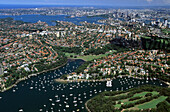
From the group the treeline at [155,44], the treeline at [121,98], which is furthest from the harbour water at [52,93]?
the treeline at [155,44]

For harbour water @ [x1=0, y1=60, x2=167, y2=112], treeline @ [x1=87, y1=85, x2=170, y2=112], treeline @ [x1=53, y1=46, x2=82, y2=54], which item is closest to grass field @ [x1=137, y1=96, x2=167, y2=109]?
treeline @ [x1=87, y1=85, x2=170, y2=112]

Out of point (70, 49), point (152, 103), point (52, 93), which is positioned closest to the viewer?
point (152, 103)

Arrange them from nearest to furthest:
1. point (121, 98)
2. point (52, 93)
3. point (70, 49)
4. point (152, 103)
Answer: point (152, 103)
point (121, 98)
point (52, 93)
point (70, 49)

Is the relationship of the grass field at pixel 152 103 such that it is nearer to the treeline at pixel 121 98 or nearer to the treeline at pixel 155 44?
the treeline at pixel 121 98

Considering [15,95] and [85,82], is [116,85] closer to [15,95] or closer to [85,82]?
[85,82]

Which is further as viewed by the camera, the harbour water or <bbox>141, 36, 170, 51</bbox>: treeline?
<bbox>141, 36, 170, 51</bbox>: treeline

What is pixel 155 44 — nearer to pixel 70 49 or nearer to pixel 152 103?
pixel 70 49

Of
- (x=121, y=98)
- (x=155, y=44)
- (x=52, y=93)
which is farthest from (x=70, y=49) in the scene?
(x=121, y=98)

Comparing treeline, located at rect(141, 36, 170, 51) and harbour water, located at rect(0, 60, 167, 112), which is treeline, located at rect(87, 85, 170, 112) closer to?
harbour water, located at rect(0, 60, 167, 112)

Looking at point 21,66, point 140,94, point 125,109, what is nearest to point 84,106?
point 125,109
